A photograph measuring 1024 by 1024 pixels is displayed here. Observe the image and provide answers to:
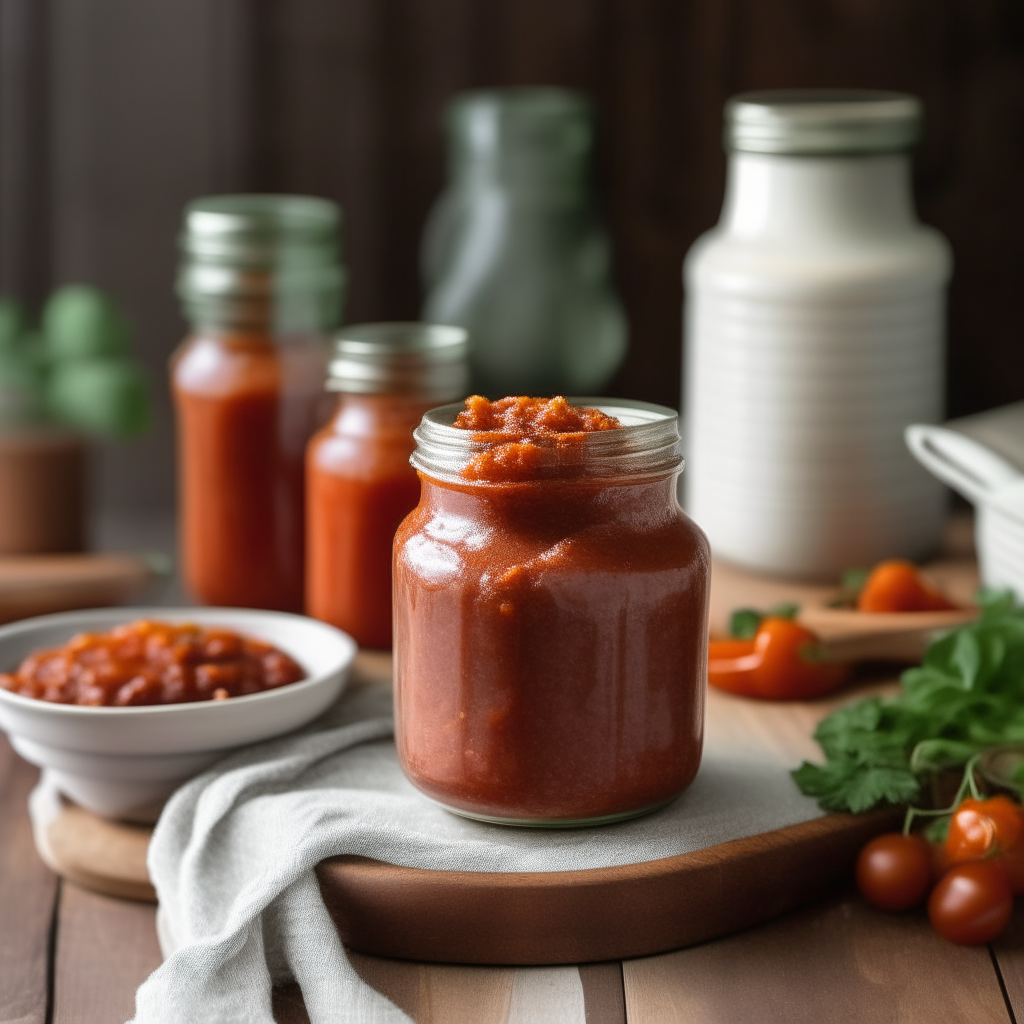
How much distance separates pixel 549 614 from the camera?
116 cm

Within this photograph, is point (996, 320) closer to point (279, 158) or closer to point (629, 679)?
point (279, 158)

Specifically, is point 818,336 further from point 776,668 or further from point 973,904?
point 973,904

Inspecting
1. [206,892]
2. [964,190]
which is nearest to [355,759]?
[206,892]

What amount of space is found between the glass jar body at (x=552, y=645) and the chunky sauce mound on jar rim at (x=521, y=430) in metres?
0.01

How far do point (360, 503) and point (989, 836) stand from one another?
0.68 meters

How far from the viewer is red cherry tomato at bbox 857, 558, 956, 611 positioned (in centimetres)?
167

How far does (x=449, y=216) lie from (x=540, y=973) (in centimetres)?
118

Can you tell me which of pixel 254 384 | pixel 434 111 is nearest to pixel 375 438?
A: pixel 254 384

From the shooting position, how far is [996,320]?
7.28ft

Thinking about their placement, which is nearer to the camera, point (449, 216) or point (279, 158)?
point (449, 216)

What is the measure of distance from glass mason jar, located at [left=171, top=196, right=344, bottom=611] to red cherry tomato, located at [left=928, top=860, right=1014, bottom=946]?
84 cm

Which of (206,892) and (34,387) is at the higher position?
(34,387)

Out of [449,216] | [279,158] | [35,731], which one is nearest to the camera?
[35,731]

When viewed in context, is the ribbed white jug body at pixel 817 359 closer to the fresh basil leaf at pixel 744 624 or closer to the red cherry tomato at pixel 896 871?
the fresh basil leaf at pixel 744 624
